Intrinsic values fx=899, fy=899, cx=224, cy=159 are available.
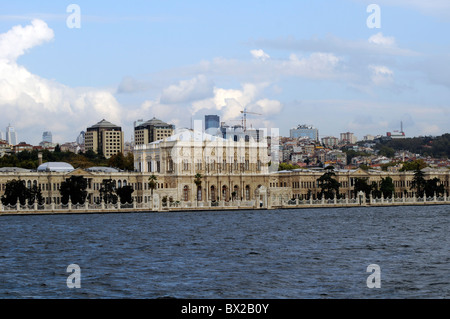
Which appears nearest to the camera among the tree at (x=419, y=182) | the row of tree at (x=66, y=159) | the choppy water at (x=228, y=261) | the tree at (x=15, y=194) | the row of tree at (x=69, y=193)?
the choppy water at (x=228, y=261)

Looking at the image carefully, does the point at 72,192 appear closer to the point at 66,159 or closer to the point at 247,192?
the point at 247,192

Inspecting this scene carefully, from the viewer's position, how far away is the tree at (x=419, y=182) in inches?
5075

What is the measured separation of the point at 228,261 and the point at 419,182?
94429 millimetres

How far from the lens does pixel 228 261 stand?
3822 centimetres

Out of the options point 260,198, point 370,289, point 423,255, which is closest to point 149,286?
point 370,289

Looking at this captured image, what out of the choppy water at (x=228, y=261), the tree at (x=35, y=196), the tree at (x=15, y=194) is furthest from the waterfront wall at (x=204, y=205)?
the choppy water at (x=228, y=261)

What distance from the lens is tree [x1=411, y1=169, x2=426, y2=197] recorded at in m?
129

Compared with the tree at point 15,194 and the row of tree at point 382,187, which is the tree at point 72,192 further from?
the row of tree at point 382,187

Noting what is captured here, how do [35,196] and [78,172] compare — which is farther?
[78,172]

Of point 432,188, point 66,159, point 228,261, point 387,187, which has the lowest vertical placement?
point 228,261

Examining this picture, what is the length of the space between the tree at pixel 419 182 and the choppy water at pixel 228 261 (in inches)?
2663

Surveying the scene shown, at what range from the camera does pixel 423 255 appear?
40094 millimetres

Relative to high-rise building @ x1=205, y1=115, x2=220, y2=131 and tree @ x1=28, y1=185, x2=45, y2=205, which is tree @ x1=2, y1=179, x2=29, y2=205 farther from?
high-rise building @ x1=205, y1=115, x2=220, y2=131

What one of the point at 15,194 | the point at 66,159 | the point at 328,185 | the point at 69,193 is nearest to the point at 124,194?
the point at 69,193
